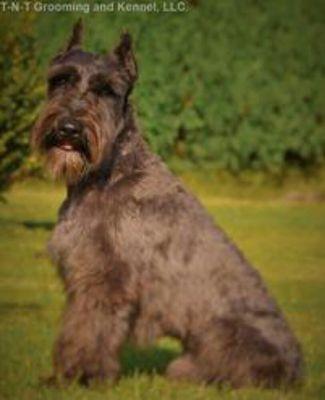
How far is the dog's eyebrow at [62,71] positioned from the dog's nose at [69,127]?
321 mm

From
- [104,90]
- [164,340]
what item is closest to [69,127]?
[104,90]

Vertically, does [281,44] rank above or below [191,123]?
above

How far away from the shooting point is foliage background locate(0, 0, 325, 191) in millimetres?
19281

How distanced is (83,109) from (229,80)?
14.8 meters

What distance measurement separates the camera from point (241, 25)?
20.1 m

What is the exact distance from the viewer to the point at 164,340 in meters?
9.76

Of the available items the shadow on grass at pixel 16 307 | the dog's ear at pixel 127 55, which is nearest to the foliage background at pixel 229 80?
the shadow on grass at pixel 16 307

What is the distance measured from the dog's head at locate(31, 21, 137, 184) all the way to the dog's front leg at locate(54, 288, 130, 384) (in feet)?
2.80

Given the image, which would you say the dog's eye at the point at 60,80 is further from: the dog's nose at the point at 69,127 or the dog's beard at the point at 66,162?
the dog's beard at the point at 66,162

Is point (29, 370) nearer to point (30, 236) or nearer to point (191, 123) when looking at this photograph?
point (30, 236)

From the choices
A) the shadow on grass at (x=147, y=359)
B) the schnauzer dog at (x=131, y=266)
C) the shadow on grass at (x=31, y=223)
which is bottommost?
the shadow on grass at (x=31, y=223)

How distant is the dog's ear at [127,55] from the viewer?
769cm

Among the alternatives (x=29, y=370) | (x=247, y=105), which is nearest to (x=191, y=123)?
(x=247, y=105)

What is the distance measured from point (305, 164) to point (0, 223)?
677 centimetres
